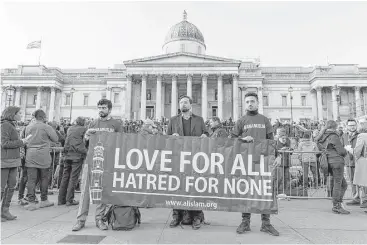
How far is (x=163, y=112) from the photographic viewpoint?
4200 cm

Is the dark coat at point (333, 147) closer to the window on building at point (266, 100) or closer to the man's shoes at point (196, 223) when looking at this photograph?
the man's shoes at point (196, 223)

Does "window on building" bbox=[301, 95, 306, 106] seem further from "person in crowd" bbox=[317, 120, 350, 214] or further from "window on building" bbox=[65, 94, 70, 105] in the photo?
"person in crowd" bbox=[317, 120, 350, 214]

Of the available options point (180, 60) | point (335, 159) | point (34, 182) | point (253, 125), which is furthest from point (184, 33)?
point (253, 125)

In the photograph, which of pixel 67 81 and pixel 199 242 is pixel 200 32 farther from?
pixel 199 242

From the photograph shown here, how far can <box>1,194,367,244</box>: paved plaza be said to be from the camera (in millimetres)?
3836

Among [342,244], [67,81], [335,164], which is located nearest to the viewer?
[342,244]

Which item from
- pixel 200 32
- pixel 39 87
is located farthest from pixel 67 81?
pixel 200 32

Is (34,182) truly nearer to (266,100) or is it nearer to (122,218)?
(122,218)

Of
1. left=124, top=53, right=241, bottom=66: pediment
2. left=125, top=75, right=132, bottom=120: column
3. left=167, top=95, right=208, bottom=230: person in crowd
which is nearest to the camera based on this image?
left=167, top=95, right=208, bottom=230: person in crowd

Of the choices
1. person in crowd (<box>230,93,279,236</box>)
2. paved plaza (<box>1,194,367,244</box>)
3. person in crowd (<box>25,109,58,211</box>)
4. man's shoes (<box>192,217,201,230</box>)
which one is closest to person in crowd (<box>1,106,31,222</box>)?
paved plaza (<box>1,194,367,244</box>)

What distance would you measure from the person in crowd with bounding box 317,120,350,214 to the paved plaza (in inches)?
13.3

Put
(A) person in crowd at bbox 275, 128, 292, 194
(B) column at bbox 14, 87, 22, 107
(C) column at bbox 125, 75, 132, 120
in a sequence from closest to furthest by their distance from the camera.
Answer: (A) person in crowd at bbox 275, 128, 292, 194 < (C) column at bbox 125, 75, 132, 120 < (B) column at bbox 14, 87, 22, 107

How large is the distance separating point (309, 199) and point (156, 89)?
36191mm

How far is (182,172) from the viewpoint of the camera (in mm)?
4488
